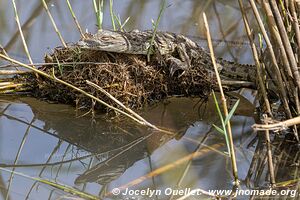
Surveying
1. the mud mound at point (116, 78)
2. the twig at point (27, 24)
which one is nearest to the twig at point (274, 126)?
the mud mound at point (116, 78)

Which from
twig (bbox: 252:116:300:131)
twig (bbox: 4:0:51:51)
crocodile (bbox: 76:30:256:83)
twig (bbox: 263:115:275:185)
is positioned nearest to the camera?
twig (bbox: 252:116:300:131)

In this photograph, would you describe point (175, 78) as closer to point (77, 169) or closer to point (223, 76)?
point (223, 76)

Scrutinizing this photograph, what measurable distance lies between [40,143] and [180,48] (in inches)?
43.8

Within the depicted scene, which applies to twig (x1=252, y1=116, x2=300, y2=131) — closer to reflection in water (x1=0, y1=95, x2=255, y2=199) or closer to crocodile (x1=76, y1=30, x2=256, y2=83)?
reflection in water (x1=0, y1=95, x2=255, y2=199)

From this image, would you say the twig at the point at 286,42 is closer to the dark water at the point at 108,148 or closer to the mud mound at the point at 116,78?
the dark water at the point at 108,148

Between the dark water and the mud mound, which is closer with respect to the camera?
the dark water

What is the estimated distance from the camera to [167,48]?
11.5 ft

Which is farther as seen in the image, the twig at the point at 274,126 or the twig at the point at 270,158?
the twig at the point at 270,158

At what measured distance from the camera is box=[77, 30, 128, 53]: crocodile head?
125 inches

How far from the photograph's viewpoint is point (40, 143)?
2893 millimetres

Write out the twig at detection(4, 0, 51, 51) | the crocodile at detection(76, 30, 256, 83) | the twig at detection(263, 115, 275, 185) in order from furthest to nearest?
the twig at detection(4, 0, 51, 51)
the crocodile at detection(76, 30, 256, 83)
the twig at detection(263, 115, 275, 185)

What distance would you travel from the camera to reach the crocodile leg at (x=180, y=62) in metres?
3.30

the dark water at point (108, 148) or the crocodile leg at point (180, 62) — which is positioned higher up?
the crocodile leg at point (180, 62)

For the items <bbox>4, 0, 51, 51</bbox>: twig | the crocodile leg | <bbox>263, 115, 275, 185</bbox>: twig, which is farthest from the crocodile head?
<bbox>263, 115, 275, 185</bbox>: twig
